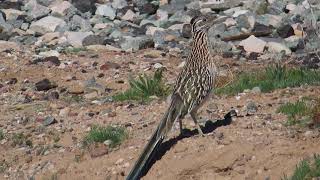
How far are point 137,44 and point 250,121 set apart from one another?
7.12m

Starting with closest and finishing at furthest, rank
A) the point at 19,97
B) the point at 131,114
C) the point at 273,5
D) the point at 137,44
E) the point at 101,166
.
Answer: the point at 101,166, the point at 131,114, the point at 19,97, the point at 137,44, the point at 273,5

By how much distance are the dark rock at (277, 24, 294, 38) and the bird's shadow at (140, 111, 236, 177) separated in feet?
23.4

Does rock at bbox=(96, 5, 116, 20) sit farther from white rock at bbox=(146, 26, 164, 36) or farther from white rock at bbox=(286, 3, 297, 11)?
white rock at bbox=(286, 3, 297, 11)

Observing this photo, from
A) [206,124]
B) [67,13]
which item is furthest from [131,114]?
[67,13]

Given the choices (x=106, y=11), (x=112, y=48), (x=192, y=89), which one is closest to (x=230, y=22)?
(x=112, y=48)

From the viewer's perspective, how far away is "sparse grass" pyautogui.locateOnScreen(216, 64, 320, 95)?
13.5 meters

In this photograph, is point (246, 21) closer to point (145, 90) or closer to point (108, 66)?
point (108, 66)

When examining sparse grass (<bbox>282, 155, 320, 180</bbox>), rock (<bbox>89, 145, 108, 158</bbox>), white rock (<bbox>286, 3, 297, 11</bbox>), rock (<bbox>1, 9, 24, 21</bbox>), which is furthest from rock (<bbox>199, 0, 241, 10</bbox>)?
sparse grass (<bbox>282, 155, 320, 180</bbox>)

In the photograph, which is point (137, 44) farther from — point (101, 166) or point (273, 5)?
point (101, 166)

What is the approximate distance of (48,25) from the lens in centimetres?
2109

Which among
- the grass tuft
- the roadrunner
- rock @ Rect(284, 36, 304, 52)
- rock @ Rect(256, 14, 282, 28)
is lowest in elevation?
rock @ Rect(256, 14, 282, 28)

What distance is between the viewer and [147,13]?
890 inches

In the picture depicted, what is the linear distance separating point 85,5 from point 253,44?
6.09m

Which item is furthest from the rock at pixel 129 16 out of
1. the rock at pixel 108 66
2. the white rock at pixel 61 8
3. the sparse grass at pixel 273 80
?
the sparse grass at pixel 273 80
